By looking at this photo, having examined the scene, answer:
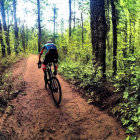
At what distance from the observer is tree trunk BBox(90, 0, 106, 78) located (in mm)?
6066

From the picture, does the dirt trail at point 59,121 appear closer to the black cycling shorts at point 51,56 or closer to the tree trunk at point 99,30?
the black cycling shorts at point 51,56

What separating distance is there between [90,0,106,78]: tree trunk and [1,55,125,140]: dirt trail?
6.69 feet

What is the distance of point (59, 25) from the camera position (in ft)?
175

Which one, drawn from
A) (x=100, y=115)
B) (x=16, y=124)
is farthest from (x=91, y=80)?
(x=16, y=124)

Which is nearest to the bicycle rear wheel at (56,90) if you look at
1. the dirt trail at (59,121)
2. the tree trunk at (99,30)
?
the dirt trail at (59,121)

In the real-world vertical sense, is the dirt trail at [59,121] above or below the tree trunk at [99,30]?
below

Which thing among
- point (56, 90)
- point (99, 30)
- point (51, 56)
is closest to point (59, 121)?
point (56, 90)

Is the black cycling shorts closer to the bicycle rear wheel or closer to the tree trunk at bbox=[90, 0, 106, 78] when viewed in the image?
the bicycle rear wheel

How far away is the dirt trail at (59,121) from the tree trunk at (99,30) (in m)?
2.04

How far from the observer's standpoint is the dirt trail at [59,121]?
3951 millimetres

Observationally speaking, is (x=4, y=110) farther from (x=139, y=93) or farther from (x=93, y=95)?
(x=139, y=93)

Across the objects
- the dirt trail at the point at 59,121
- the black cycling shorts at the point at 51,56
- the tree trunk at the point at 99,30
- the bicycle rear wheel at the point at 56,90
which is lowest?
the dirt trail at the point at 59,121

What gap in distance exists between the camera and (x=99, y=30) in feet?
20.1

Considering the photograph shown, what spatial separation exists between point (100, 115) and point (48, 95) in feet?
8.15
